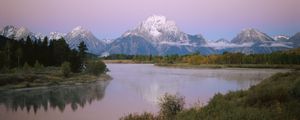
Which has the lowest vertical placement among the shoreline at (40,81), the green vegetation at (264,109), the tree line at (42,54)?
the shoreline at (40,81)

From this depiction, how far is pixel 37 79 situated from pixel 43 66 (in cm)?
1452

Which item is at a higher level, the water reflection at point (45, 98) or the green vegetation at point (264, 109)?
the green vegetation at point (264, 109)

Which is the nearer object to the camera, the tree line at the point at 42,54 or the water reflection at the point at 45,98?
the water reflection at the point at 45,98

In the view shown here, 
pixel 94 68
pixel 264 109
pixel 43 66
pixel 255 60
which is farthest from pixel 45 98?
pixel 255 60

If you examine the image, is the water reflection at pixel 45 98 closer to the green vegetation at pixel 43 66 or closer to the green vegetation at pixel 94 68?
the green vegetation at pixel 43 66

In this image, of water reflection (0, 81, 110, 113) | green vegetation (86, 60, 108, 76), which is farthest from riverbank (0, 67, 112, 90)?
green vegetation (86, 60, 108, 76)

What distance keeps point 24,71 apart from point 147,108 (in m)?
40.0

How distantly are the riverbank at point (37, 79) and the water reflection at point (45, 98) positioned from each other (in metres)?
3.52

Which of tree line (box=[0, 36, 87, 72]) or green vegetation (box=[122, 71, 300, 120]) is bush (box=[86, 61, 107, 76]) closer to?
tree line (box=[0, 36, 87, 72])

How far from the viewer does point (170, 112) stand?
2400 cm

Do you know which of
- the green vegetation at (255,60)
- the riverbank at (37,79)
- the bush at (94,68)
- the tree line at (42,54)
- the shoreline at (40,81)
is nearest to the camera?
the shoreline at (40,81)

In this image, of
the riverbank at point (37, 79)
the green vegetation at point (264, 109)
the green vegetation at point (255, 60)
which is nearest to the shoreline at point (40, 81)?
the riverbank at point (37, 79)

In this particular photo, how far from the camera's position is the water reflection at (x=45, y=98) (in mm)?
38750

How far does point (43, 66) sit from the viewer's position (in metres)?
76.1
